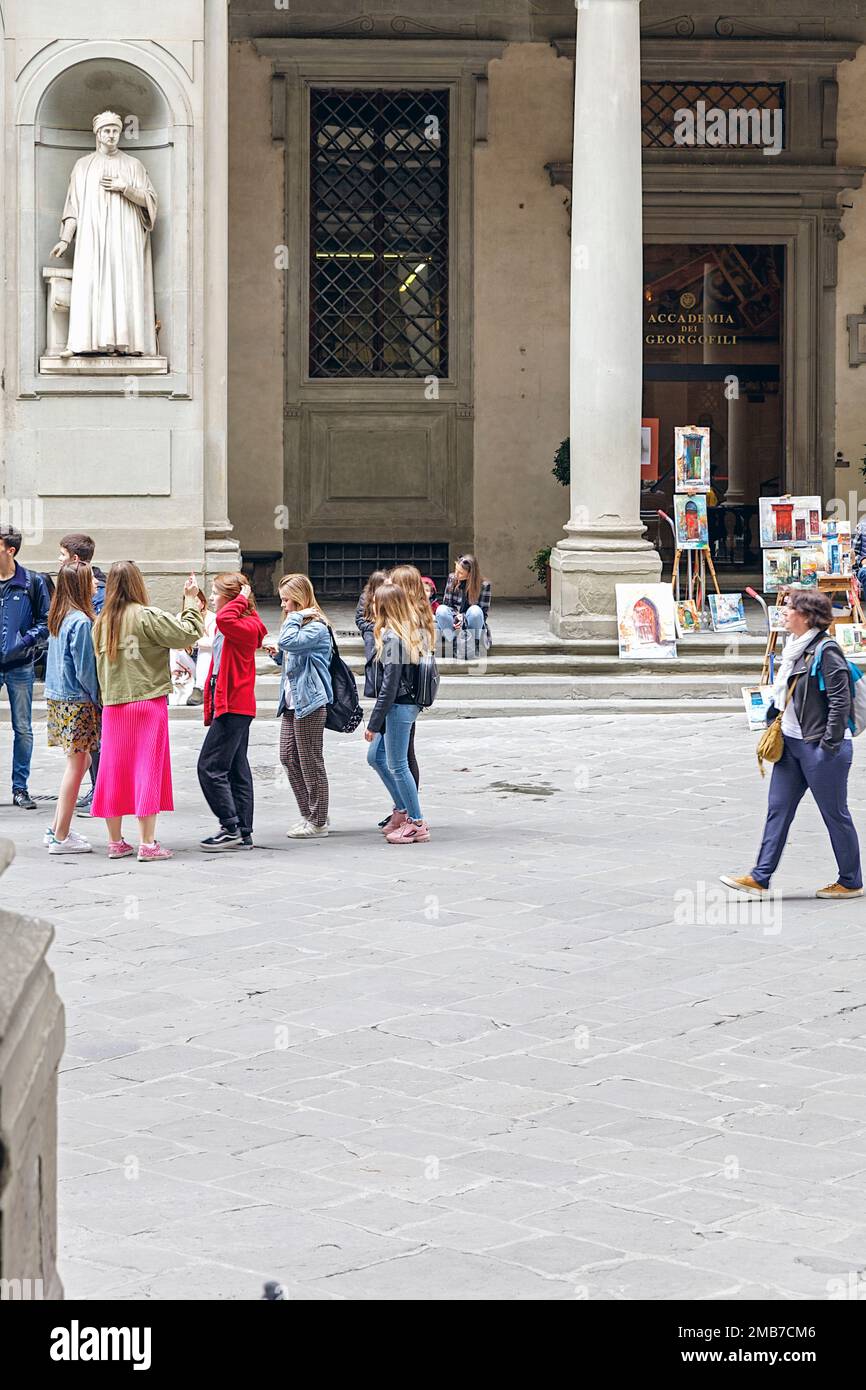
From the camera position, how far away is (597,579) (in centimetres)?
1659

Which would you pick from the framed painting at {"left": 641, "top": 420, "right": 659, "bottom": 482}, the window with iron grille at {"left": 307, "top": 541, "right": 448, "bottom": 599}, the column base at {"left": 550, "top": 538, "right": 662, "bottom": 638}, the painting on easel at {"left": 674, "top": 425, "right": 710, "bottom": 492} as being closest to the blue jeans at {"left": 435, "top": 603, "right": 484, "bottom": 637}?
the column base at {"left": 550, "top": 538, "right": 662, "bottom": 638}

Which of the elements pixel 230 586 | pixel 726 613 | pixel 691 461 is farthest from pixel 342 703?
pixel 691 461

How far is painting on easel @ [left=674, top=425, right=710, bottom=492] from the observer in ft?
59.0

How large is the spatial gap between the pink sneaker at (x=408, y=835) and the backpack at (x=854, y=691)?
2.58 metres

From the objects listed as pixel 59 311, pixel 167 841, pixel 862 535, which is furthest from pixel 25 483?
pixel 862 535

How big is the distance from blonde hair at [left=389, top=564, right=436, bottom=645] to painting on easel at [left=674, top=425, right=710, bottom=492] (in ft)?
25.7

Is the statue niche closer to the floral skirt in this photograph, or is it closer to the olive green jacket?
the floral skirt

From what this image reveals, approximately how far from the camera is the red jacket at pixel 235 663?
10.4 metres

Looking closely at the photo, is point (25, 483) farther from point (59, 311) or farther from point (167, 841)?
point (167, 841)

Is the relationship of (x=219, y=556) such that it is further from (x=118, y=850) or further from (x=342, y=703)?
(x=118, y=850)

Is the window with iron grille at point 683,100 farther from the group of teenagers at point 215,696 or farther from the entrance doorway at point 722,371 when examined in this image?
the group of teenagers at point 215,696

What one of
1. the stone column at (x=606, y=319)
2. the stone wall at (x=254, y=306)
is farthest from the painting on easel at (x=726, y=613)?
the stone wall at (x=254, y=306)

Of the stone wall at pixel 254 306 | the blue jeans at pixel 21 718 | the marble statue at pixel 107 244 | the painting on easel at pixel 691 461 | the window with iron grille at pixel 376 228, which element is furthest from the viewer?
the window with iron grille at pixel 376 228

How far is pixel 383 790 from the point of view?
40.9 feet
